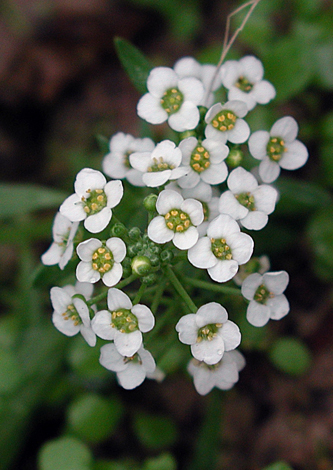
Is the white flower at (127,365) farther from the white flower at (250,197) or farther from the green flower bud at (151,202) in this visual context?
the white flower at (250,197)

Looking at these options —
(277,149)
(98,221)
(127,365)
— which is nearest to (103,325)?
(127,365)

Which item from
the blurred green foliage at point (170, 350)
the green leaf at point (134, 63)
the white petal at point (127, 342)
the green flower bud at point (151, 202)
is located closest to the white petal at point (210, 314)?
the white petal at point (127, 342)

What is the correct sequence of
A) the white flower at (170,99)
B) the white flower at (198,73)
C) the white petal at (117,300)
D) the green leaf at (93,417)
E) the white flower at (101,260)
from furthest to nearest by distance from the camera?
1. the green leaf at (93,417)
2. the white flower at (198,73)
3. the white flower at (170,99)
4. the white flower at (101,260)
5. the white petal at (117,300)

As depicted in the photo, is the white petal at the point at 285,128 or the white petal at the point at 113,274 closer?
the white petal at the point at 113,274

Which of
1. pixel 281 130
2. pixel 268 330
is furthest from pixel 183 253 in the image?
pixel 268 330

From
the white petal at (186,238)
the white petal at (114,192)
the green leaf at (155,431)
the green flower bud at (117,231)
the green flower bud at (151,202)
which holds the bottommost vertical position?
the green leaf at (155,431)

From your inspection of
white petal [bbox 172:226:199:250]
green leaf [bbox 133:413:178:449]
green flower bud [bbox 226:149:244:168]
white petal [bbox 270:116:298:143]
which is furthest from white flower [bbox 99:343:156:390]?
white petal [bbox 270:116:298:143]

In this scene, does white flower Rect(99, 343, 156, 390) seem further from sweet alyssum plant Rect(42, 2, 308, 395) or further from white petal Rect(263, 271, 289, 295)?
white petal Rect(263, 271, 289, 295)
